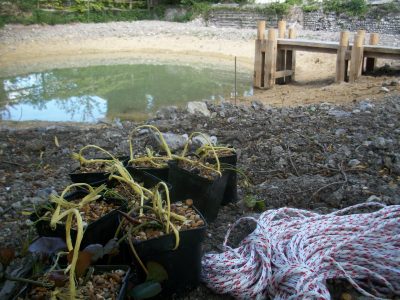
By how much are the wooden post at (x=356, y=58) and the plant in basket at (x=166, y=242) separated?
776 centimetres

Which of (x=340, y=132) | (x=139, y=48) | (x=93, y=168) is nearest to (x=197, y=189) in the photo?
(x=93, y=168)

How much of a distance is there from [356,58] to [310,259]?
7600 mm

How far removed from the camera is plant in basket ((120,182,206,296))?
74.5 inches

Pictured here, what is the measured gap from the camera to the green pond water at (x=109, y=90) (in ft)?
29.1

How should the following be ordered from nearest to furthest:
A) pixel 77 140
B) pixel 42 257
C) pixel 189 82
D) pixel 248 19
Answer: pixel 42 257 → pixel 77 140 → pixel 189 82 → pixel 248 19

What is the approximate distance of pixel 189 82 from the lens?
11.8 metres

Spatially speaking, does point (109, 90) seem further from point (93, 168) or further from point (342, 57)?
point (93, 168)

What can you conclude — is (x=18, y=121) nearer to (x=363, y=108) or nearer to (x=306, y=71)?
(x=363, y=108)

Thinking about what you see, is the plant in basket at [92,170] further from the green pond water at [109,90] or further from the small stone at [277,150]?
the green pond water at [109,90]

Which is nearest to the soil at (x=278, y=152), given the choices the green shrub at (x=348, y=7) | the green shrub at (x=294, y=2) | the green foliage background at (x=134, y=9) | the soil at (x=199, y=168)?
the soil at (x=199, y=168)

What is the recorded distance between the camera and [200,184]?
8.79 feet

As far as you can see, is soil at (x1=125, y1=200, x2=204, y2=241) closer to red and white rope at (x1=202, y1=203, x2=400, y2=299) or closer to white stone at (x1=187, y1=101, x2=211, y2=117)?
red and white rope at (x1=202, y1=203, x2=400, y2=299)

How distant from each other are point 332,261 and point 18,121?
7178 millimetres

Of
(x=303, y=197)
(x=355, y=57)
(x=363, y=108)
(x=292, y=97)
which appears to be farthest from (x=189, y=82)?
(x=303, y=197)
